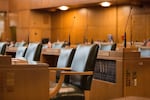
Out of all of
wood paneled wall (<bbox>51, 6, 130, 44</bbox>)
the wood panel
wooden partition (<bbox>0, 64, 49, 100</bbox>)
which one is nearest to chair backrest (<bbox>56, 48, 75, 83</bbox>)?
wooden partition (<bbox>0, 64, 49, 100</bbox>)

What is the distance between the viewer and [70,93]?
3.08 meters

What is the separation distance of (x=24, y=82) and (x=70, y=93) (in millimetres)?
948

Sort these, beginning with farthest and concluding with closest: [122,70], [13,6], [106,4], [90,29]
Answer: [13,6], [90,29], [106,4], [122,70]

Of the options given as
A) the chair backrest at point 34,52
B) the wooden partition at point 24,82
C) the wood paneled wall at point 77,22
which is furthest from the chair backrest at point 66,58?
the wood paneled wall at point 77,22

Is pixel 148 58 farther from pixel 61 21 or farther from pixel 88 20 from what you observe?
pixel 61 21

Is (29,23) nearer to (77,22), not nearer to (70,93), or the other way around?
(77,22)

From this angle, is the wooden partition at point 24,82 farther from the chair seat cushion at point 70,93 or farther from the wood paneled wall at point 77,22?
the wood paneled wall at point 77,22

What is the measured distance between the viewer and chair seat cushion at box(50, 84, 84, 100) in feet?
9.89

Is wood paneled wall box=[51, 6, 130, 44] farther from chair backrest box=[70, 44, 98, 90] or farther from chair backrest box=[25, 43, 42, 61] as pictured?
chair backrest box=[70, 44, 98, 90]

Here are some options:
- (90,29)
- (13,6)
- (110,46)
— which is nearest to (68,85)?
(110,46)

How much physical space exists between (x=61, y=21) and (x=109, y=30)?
2472 mm

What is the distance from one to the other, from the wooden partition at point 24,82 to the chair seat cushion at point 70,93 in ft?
2.35

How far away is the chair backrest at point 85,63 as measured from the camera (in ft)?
10.5

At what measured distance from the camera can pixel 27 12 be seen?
12.1m
